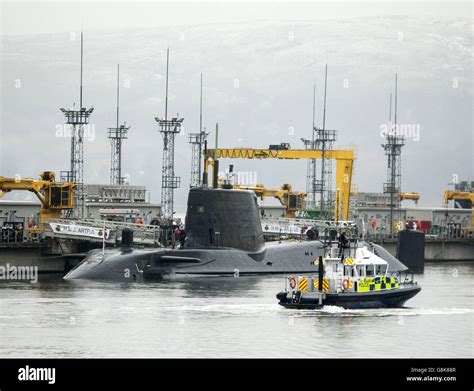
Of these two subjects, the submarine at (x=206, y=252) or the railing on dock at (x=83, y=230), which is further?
the railing on dock at (x=83, y=230)

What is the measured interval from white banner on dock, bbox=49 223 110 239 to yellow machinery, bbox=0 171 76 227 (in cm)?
151

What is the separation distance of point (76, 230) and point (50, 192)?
3.15 m

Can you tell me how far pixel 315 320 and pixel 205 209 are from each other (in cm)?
1931

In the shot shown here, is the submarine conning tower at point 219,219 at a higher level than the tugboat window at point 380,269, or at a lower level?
higher

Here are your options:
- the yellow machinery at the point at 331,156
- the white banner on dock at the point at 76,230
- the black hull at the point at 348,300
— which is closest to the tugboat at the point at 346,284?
the black hull at the point at 348,300

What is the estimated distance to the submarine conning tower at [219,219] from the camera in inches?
2613

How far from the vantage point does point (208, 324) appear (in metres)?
47.2

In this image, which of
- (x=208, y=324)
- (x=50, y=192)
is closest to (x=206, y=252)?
(x=50, y=192)

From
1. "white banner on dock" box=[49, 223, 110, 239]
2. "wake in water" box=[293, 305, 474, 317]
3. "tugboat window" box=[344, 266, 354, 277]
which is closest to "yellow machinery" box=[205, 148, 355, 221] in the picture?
"white banner on dock" box=[49, 223, 110, 239]

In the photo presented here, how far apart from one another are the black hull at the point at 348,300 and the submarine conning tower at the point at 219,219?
1518 centimetres

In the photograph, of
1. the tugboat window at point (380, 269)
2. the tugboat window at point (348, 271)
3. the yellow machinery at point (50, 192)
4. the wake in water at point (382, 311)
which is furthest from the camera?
the yellow machinery at point (50, 192)

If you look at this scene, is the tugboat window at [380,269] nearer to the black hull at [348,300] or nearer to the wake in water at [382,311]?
the black hull at [348,300]

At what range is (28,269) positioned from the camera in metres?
71.1
